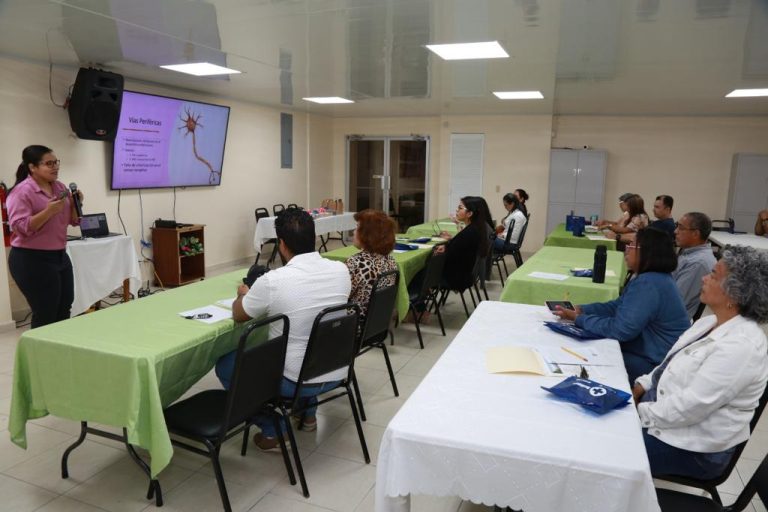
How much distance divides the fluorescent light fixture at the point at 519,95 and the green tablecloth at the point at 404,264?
2.83 meters

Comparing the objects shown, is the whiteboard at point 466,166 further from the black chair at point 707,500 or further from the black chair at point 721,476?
the black chair at point 707,500

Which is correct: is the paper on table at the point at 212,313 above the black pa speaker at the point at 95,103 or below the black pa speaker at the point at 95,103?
below

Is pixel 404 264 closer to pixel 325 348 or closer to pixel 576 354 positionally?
pixel 325 348

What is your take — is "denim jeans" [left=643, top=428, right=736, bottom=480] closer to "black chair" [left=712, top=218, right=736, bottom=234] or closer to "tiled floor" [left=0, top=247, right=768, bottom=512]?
"tiled floor" [left=0, top=247, right=768, bottom=512]

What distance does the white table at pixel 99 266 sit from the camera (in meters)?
4.86

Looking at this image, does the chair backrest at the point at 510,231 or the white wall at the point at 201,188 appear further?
the chair backrest at the point at 510,231

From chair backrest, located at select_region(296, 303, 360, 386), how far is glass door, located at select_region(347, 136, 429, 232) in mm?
7883

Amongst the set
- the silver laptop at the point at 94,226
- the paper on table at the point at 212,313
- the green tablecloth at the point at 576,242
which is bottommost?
the green tablecloth at the point at 576,242

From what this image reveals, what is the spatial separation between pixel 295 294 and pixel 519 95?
5.55 meters

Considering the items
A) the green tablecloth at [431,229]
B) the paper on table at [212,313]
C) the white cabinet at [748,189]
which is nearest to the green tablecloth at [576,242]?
the green tablecloth at [431,229]

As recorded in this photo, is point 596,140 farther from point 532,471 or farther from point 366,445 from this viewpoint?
point 532,471

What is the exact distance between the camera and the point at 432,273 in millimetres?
4566

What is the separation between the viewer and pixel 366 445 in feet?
9.38

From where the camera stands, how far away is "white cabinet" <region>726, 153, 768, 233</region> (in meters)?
8.13
